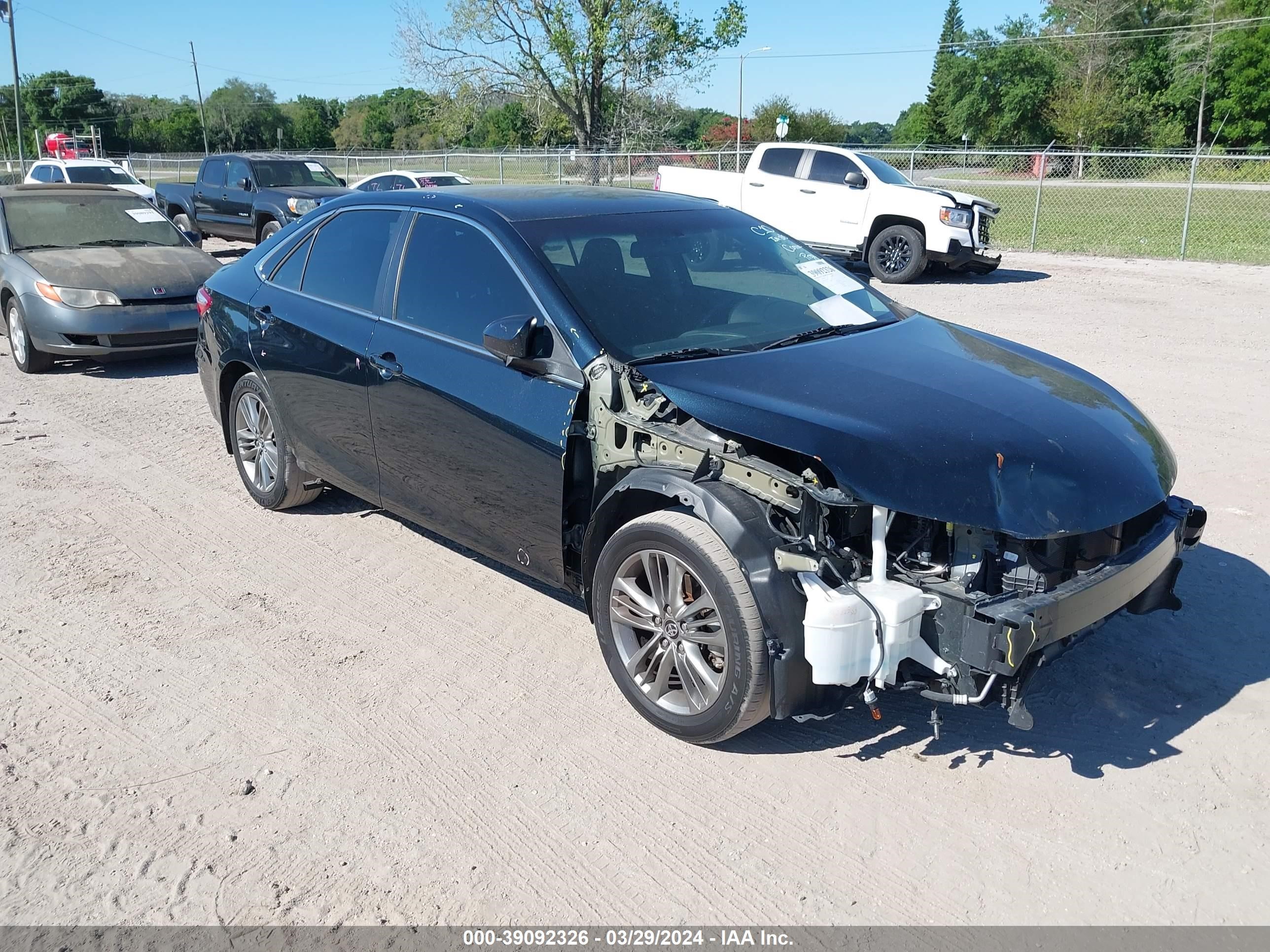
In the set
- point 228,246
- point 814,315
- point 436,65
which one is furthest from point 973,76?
point 814,315

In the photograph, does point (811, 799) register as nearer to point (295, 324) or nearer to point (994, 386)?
point (994, 386)

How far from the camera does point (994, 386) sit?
150 inches

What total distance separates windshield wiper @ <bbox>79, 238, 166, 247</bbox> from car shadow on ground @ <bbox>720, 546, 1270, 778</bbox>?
30.5ft

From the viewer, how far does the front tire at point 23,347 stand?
9562 mm

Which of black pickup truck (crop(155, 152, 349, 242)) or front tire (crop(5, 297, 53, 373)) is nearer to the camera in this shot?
front tire (crop(5, 297, 53, 373))

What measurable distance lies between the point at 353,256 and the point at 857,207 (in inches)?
474

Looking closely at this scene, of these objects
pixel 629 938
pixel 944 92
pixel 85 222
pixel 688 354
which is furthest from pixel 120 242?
pixel 944 92

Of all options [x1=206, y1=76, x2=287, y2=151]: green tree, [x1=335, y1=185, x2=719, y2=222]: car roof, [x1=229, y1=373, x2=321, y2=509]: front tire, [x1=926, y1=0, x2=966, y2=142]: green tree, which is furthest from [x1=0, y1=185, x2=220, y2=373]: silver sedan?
[x1=206, y1=76, x2=287, y2=151]: green tree

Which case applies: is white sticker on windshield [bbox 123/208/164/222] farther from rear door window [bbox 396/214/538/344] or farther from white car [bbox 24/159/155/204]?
white car [bbox 24/159/155/204]

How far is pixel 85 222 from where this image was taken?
10.5 metres

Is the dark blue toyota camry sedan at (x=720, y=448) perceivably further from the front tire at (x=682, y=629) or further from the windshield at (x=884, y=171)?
the windshield at (x=884, y=171)

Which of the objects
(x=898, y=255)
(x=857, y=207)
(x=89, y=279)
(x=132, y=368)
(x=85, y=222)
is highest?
(x=85, y=222)

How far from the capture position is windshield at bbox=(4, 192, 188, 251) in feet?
33.3

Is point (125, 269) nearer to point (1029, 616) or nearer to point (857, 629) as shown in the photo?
point (857, 629)
